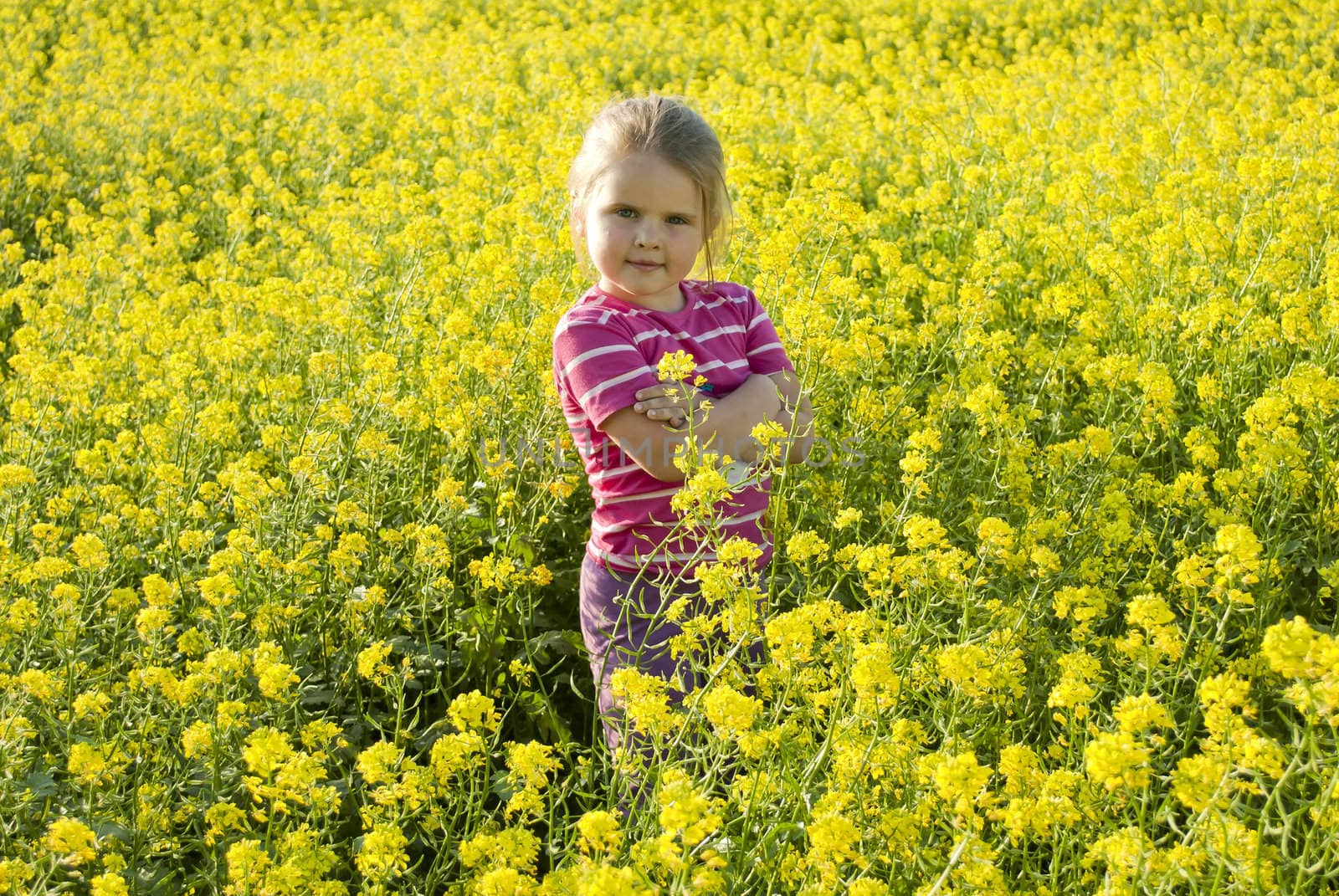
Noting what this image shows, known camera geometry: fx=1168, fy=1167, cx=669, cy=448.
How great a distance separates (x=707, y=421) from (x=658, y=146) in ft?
2.02

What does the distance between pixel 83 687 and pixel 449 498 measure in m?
0.94

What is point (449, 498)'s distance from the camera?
9.75 ft

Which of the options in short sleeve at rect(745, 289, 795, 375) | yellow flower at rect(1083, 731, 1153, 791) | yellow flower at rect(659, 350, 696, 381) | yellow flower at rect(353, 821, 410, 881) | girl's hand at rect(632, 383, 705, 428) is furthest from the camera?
short sleeve at rect(745, 289, 795, 375)

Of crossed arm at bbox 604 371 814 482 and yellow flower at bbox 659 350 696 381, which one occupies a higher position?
yellow flower at bbox 659 350 696 381

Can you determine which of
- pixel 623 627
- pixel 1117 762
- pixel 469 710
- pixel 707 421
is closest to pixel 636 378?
pixel 707 421

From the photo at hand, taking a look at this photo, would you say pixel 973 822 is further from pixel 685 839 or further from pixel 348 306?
pixel 348 306

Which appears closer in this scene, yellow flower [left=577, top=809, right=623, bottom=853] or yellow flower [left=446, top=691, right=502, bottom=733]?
yellow flower [left=577, top=809, right=623, bottom=853]

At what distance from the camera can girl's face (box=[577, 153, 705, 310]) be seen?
2551 millimetres

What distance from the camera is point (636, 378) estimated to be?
2438mm

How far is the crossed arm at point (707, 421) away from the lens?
2406 mm

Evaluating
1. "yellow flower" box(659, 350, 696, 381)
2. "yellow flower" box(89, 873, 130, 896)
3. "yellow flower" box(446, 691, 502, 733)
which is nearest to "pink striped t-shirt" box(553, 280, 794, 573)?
"yellow flower" box(659, 350, 696, 381)

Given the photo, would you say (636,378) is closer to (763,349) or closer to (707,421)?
(707,421)

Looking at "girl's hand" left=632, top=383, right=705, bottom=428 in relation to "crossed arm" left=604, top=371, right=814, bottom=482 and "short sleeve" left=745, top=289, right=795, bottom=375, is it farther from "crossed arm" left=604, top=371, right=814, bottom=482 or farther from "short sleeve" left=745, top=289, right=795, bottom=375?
"short sleeve" left=745, top=289, right=795, bottom=375

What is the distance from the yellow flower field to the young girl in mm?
210
